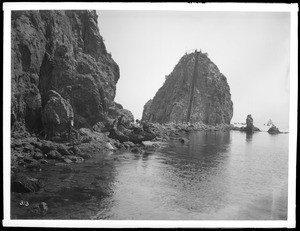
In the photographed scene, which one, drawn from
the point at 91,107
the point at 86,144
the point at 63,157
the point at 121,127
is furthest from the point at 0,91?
the point at 121,127

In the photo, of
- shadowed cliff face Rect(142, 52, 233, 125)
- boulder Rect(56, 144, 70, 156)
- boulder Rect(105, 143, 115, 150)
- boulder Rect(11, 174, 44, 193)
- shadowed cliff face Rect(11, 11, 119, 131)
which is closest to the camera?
boulder Rect(11, 174, 44, 193)

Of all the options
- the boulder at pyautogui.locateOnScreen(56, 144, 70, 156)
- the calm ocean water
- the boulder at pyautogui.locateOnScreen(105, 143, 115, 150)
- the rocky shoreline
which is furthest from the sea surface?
the boulder at pyautogui.locateOnScreen(105, 143, 115, 150)

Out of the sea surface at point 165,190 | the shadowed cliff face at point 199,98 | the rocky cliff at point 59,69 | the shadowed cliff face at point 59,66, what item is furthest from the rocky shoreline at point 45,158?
the shadowed cliff face at point 199,98

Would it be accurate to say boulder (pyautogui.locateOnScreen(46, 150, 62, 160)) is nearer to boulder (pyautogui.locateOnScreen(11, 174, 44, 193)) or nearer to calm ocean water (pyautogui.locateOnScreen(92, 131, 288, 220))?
calm ocean water (pyautogui.locateOnScreen(92, 131, 288, 220))

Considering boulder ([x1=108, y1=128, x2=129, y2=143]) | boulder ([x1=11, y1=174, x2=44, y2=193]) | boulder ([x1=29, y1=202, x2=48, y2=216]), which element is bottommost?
boulder ([x1=29, y1=202, x2=48, y2=216])

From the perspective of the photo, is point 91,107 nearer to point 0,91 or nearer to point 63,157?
point 63,157

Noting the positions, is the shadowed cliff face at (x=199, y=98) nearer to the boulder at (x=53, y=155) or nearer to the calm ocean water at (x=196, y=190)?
the calm ocean water at (x=196, y=190)
